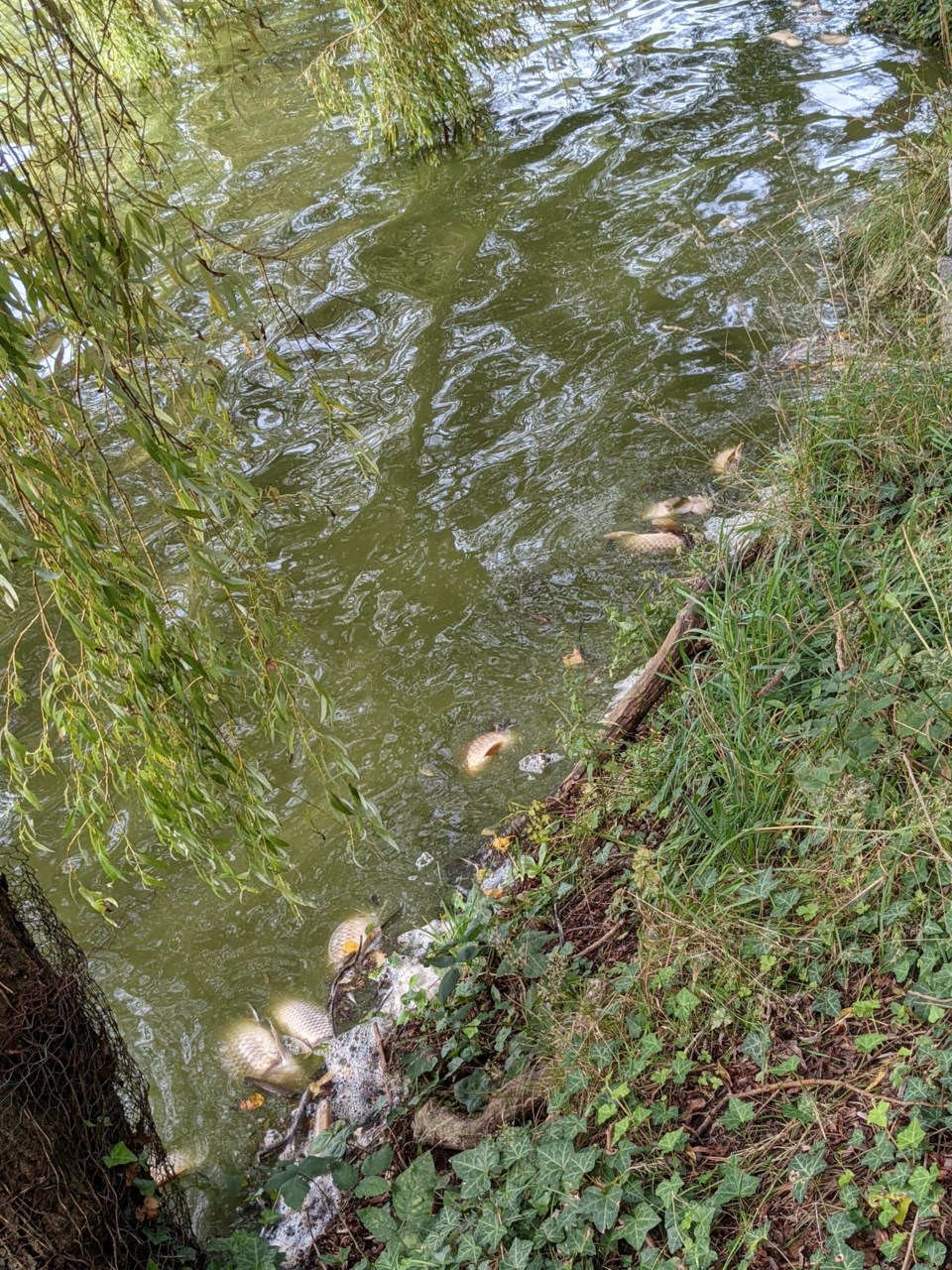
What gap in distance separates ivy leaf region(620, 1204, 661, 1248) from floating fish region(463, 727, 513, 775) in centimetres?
214

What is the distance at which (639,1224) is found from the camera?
7.50 ft

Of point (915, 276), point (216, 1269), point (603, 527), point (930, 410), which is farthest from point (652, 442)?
point (216, 1269)

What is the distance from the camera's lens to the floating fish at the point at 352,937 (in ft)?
12.7

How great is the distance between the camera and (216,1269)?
2729mm

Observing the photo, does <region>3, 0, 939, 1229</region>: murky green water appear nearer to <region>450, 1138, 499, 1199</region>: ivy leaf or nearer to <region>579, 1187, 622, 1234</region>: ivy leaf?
<region>450, 1138, 499, 1199</region>: ivy leaf

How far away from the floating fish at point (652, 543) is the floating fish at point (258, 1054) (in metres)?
2.57

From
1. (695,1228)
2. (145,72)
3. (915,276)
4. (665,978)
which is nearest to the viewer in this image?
(695,1228)

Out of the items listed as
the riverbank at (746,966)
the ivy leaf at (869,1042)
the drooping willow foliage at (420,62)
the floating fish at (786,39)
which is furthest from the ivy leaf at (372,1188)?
the floating fish at (786,39)

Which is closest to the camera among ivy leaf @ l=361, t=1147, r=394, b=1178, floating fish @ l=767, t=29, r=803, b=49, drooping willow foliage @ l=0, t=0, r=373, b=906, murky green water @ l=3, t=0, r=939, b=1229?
drooping willow foliage @ l=0, t=0, r=373, b=906

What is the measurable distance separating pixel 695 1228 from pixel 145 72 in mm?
9695

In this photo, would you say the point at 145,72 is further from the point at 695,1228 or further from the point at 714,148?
the point at 695,1228

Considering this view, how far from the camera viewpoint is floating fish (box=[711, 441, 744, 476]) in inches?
203

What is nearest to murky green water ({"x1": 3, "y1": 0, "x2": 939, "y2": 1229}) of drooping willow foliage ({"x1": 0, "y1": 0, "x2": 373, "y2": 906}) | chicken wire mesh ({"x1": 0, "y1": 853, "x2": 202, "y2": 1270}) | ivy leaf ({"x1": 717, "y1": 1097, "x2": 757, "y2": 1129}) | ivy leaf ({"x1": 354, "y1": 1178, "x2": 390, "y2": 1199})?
chicken wire mesh ({"x1": 0, "y1": 853, "x2": 202, "y2": 1270})

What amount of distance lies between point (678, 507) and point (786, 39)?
5995mm
